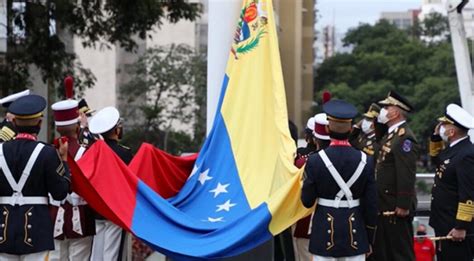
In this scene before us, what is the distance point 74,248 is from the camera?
930 cm

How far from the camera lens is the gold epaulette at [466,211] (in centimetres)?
841

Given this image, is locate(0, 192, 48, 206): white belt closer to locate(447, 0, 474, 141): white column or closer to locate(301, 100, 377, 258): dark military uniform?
locate(301, 100, 377, 258): dark military uniform

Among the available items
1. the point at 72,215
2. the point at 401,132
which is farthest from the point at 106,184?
the point at 401,132

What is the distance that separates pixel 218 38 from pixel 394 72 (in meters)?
42.4

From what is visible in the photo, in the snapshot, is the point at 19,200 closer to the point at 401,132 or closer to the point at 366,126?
the point at 401,132

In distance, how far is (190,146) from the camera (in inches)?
1377

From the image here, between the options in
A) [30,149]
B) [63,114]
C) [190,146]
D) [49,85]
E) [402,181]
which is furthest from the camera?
[190,146]

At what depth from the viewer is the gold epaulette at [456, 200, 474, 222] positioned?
8.41 m

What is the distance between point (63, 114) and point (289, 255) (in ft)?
11.5

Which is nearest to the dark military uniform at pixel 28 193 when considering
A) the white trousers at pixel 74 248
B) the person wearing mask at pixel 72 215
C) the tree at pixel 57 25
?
the person wearing mask at pixel 72 215

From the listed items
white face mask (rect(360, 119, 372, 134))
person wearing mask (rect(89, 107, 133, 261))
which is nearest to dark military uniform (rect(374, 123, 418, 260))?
white face mask (rect(360, 119, 372, 134))

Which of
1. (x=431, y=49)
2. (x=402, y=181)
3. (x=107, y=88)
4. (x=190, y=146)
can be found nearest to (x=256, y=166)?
(x=402, y=181)

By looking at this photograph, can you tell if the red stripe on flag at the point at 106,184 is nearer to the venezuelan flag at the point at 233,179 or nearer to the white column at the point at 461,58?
the venezuelan flag at the point at 233,179

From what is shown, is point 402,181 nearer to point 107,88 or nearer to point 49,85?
point 49,85
